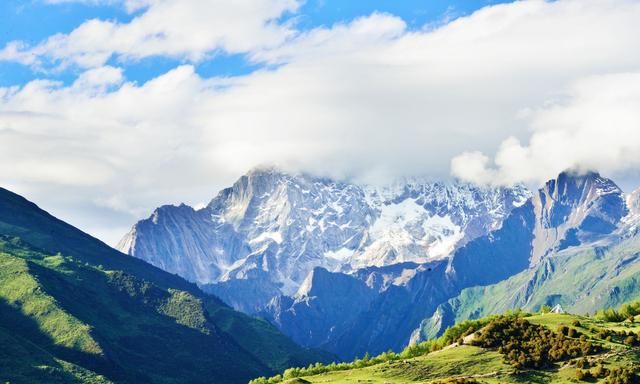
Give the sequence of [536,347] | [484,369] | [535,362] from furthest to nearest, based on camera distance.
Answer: [536,347] → [484,369] → [535,362]

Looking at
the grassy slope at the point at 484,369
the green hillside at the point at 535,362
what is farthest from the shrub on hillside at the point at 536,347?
the grassy slope at the point at 484,369

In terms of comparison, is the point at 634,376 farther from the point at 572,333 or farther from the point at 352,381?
the point at 352,381

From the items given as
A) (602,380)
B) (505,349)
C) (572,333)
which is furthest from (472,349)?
(602,380)

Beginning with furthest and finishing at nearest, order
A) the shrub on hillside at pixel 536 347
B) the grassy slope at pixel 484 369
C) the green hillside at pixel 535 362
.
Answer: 1. the shrub on hillside at pixel 536 347
2. the grassy slope at pixel 484 369
3. the green hillside at pixel 535 362

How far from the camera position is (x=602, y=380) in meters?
172

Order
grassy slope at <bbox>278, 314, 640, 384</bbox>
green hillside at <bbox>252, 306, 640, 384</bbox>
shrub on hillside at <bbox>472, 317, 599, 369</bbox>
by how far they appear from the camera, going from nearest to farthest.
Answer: green hillside at <bbox>252, 306, 640, 384</bbox>
grassy slope at <bbox>278, 314, 640, 384</bbox>
shrub on hillside at <bbox>472, 317, 599, 369</bbox>

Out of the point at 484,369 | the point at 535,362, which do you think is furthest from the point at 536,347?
the point at 484,369

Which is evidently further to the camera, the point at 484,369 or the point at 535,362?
the point at 484,369

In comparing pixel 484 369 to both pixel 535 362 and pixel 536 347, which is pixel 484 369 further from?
pixel 536 347

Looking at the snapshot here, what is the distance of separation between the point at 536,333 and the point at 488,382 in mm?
26927

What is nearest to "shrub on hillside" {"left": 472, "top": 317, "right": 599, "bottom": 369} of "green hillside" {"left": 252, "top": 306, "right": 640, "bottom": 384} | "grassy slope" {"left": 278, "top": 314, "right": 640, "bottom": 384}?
"green hillside" {"left": 252, "top": 306, "right": 640, "bottom": 384}

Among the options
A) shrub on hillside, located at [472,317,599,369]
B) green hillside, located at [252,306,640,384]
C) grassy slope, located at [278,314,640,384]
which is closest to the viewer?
green hillside, located at [252,306,640,384]

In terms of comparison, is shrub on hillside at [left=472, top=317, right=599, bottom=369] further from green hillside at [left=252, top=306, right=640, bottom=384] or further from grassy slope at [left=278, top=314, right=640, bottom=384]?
grassy slope at [left=278, top=314, right=640, bottom=384]

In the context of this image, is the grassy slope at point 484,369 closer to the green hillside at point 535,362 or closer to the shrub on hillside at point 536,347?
the green hillside at point 535,362
